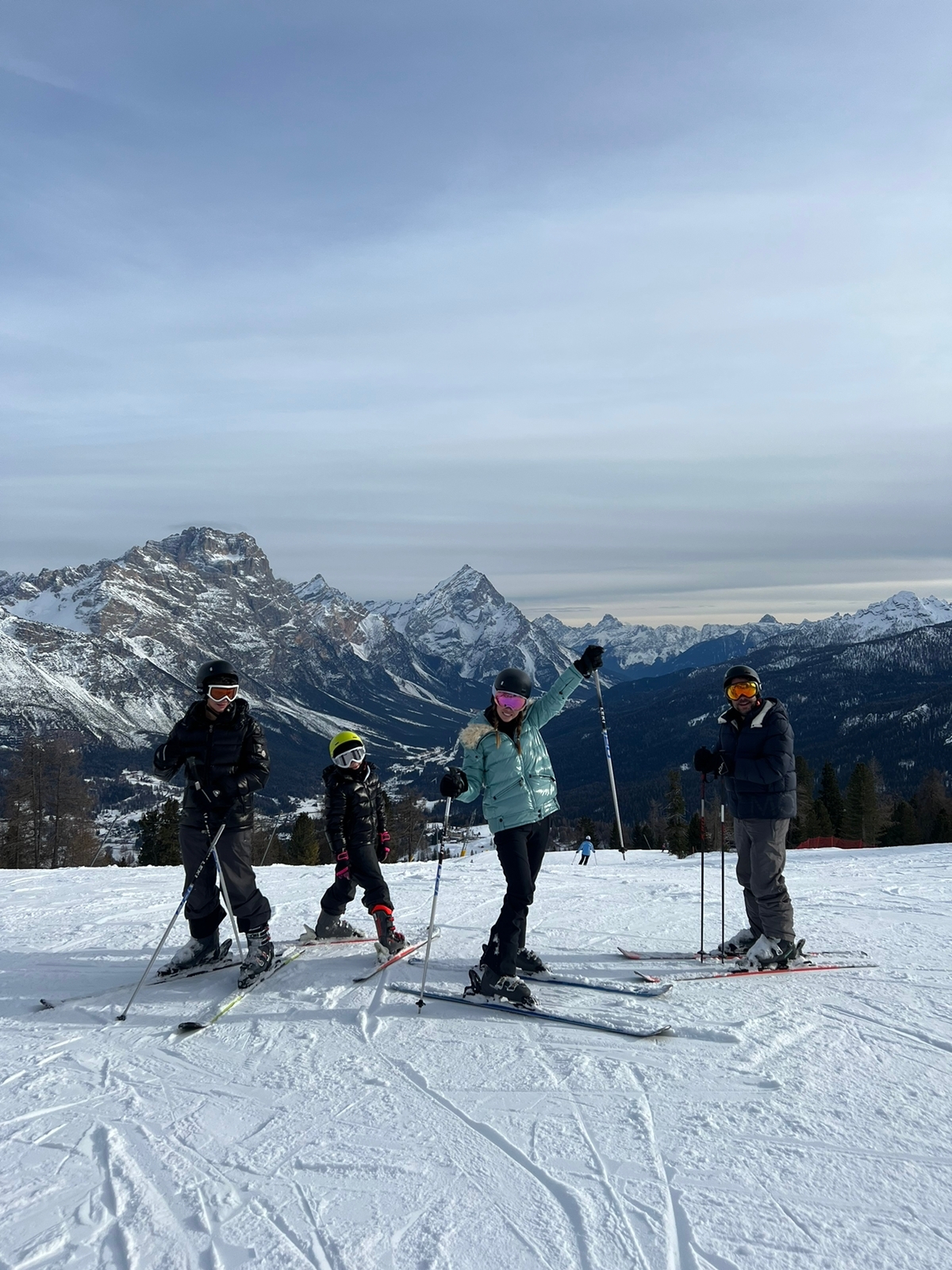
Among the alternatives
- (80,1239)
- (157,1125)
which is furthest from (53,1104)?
(80,1239)

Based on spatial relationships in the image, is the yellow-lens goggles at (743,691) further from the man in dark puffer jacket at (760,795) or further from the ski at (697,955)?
the ski at (697,955)

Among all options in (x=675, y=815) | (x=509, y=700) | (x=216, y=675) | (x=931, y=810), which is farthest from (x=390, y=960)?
(x=931, y=810)

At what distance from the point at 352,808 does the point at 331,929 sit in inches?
63.1

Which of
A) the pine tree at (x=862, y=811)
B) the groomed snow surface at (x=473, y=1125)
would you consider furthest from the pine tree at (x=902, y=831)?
the groomed snow surface at (x=473, y=1125)

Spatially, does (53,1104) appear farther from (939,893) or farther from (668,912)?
(939,893)

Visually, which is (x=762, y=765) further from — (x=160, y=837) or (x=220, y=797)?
(x=160, y=837)

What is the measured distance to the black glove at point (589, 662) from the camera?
21.2 ft

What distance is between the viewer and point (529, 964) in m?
6.63

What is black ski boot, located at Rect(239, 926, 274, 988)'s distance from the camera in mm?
6531

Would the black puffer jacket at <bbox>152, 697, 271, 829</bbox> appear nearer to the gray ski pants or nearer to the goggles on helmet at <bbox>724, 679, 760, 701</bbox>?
the goggles on helmet at <bbox>724, 679, 760, 701</bbox>

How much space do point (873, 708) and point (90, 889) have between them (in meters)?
214

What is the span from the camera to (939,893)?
448 inches

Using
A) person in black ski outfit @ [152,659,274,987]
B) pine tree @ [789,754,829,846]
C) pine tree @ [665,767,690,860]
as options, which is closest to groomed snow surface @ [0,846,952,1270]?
person in black ski outfit @ [152,659,274,987]

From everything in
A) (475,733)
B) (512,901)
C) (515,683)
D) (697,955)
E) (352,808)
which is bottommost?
(697,955)
